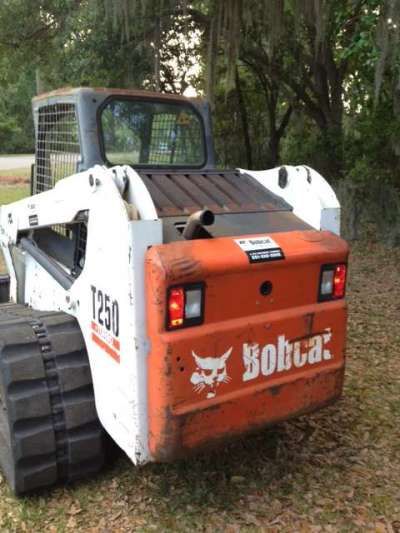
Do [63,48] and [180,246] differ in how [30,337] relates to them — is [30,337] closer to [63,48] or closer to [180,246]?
[180,246]

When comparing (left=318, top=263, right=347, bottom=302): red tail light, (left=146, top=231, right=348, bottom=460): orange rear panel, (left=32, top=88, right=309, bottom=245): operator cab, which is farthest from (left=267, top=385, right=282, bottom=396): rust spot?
(left=32, top=88, right=309, bottom=245): operator cab

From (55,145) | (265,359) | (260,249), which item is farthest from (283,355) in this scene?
(55,145)

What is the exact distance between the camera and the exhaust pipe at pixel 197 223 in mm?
2337

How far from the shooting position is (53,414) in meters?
2.64

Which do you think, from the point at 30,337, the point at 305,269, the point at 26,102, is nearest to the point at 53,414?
the point at 30,337

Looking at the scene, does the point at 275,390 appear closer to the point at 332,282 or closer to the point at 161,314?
the point at 332,282

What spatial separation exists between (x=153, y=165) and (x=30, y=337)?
1.39 metres

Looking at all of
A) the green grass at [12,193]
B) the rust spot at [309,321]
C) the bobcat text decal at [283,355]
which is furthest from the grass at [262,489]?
the green grass at [12,193]

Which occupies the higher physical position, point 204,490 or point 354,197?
point 354,197

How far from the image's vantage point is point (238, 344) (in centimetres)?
242

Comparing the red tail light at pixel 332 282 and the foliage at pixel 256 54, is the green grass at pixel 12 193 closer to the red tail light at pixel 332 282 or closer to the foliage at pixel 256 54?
the foliage at pixel 256 54

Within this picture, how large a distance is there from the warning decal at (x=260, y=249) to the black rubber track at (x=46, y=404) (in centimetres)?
96

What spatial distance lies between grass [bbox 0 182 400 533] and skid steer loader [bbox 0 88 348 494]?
0.16m

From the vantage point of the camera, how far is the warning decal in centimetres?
244
